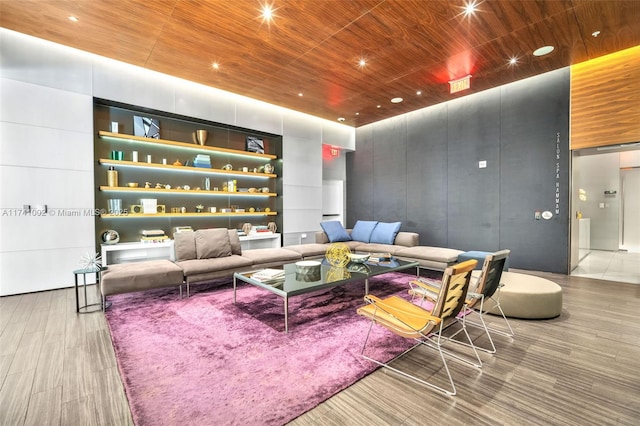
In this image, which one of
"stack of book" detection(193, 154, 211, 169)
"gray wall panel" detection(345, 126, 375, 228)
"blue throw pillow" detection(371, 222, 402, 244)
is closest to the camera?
"stack of book" detection(193, 154, 211, 169)

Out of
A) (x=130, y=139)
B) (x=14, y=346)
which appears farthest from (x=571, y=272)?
(x=130, y=139)

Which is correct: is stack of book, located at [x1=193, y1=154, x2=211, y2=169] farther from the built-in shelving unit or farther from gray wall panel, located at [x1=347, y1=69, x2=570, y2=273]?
gray wall panel, located at [x1=347, y1=69, x2=570, y2=273]

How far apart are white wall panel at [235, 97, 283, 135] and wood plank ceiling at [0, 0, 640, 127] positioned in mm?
831

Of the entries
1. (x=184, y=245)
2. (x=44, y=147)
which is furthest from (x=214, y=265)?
(x=44, y=147)

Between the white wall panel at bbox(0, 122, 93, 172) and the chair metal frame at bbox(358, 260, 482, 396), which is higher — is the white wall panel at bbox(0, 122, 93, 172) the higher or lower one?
the higher one

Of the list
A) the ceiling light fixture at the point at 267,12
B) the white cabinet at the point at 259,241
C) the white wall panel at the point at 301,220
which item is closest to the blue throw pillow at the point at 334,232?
the white wall panel at the point at 301,220

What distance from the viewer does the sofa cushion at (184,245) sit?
4520 mm

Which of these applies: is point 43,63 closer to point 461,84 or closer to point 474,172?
point 461,84

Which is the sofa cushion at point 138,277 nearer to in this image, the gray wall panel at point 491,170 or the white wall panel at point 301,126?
the white wall panel at point 301,126

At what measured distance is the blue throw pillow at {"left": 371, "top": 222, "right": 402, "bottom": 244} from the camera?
635cm

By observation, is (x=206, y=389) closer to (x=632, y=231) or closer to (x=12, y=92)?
(x=12, y=92)

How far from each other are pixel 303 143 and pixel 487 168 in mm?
4348

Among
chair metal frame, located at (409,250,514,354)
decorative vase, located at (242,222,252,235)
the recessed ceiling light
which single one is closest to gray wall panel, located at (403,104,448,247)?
the recessed ceiling light

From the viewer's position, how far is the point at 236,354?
2.51m
